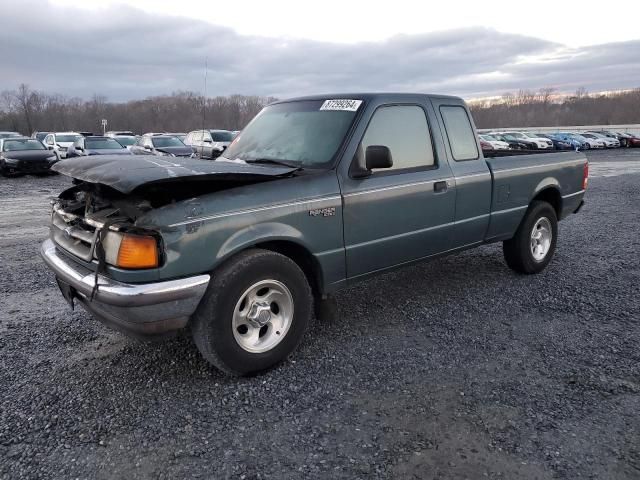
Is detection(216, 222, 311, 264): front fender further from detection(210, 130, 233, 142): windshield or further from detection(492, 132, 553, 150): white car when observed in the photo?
detection(492, 132, 553, 150): white car

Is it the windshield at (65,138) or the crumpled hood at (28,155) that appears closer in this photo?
the crumpled hood at (28,155)

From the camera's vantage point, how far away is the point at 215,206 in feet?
10.0

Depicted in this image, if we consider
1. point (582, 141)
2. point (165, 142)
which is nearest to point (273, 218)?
point (165, 142)

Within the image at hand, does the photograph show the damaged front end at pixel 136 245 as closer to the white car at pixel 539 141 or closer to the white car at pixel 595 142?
the white car at pixel 539 141

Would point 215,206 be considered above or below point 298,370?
above

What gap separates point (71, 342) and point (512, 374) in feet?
11.2

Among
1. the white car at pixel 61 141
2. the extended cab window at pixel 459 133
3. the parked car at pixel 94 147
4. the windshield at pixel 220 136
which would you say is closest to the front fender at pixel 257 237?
the extended cab window at pixel 459 133

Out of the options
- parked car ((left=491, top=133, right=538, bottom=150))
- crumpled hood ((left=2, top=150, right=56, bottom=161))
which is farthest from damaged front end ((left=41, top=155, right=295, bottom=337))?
parked car ((left=491, top=133, right=538, bottom=150))

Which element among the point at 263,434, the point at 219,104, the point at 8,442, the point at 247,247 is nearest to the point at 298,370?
the point at 263,434

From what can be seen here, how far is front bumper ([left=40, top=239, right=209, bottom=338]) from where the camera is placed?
2.84m

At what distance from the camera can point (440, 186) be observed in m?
4.41

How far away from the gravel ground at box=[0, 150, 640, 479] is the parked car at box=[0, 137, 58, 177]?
16.1 meters

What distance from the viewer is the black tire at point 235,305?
10.1 ft

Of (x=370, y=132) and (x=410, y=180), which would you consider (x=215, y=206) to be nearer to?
(x=370, y=132)
